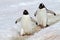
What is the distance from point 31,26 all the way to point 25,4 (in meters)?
3.84

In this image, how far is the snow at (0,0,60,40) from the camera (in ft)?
21.7

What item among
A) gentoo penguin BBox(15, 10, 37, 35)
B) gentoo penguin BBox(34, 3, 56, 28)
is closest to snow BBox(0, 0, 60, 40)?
gentoo penguin BBox(15, 10, 37, 35)

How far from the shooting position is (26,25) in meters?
6.39

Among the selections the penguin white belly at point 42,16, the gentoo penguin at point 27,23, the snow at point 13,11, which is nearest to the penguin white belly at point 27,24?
the gentoo penguin at point 27,23

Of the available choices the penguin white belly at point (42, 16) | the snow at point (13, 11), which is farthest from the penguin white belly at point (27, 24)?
the penguin white belly at point (42, 16)

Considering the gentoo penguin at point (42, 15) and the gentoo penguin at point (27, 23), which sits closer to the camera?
the gentoo penguin at point (27, 23)

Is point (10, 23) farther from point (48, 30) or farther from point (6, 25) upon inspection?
point (48, 30)

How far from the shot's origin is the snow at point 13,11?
6.61 m

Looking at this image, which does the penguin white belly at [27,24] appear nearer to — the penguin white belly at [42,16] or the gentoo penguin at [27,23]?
the gentoo penguin at [27,23]

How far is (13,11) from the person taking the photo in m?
9.44

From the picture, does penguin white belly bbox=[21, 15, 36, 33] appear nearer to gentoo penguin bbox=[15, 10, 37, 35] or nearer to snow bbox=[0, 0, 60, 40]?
gentoo penguin bbox=[15, 10, 37, 35]

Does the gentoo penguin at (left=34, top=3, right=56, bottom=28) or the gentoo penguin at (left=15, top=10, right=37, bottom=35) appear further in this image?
the gentoo penguin at (left=34, top=3, right=56, bottom=28)

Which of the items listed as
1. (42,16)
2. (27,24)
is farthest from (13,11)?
(27,24)

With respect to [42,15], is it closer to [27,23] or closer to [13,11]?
[27,23]
